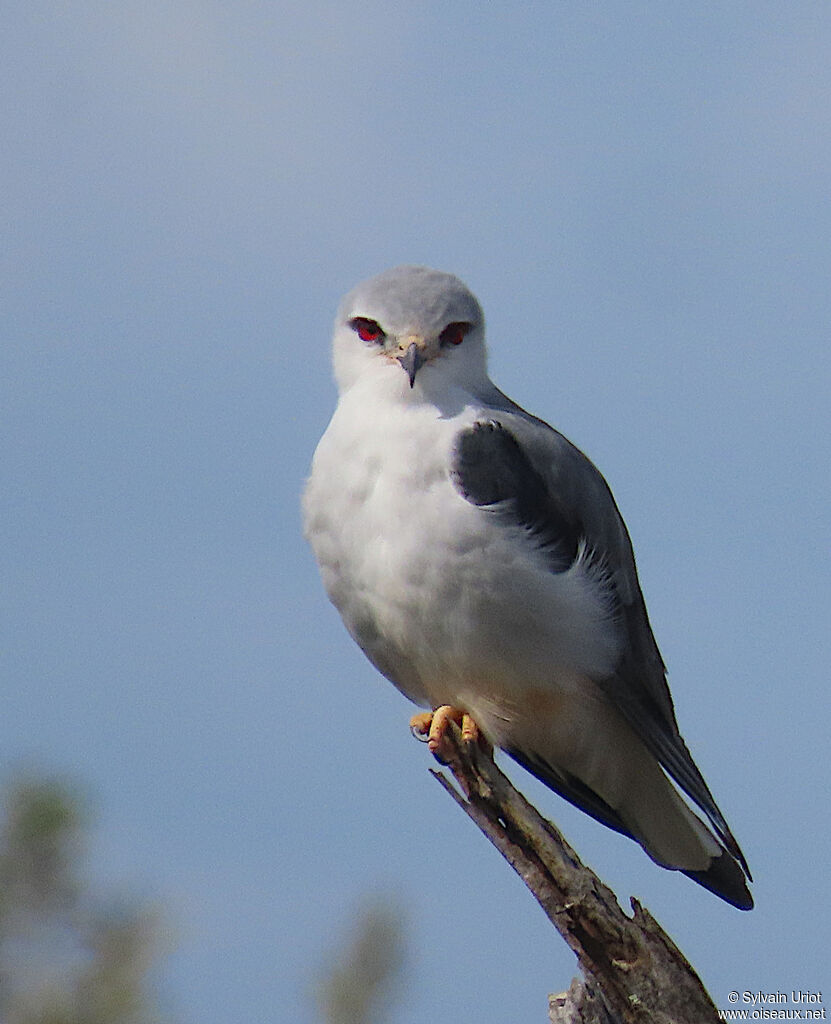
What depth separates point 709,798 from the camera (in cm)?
540

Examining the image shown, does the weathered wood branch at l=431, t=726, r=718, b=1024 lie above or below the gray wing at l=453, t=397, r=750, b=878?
below

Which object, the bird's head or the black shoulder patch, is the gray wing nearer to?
the black shoulder patch

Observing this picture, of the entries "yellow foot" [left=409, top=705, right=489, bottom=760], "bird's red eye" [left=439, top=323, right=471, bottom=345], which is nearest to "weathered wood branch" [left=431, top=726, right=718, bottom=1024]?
"yellow foot" [left=409, top=705, right=489, bottom=760]

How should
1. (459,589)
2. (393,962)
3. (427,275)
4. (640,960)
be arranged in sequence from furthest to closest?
(393,962)
(427,275)
(459,589)
(640,960)

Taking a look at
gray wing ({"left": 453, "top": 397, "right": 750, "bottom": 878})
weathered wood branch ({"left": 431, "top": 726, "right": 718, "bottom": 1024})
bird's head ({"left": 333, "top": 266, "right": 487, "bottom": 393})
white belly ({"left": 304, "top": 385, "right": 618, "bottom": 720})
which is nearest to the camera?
weathered wood branch ({"left": 431, "top": 726, "right": 718, "bottom": 1024})

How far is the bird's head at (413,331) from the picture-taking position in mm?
5367

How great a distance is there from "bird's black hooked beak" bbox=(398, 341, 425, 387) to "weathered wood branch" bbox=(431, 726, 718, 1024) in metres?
1.46

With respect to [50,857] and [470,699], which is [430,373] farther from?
[50,857]

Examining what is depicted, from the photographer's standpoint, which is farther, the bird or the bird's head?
the bird's head

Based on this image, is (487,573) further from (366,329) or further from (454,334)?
(366,329)

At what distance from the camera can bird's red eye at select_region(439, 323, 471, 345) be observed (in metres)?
5.44

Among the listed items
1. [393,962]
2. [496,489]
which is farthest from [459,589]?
[393,962]

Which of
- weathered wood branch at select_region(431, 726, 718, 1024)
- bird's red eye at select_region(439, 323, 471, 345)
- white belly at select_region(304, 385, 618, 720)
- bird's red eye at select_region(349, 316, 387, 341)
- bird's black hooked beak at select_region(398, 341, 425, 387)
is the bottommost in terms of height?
weathered wood branch at select_region(431, 726, 718, 1024)

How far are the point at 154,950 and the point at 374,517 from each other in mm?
3488
